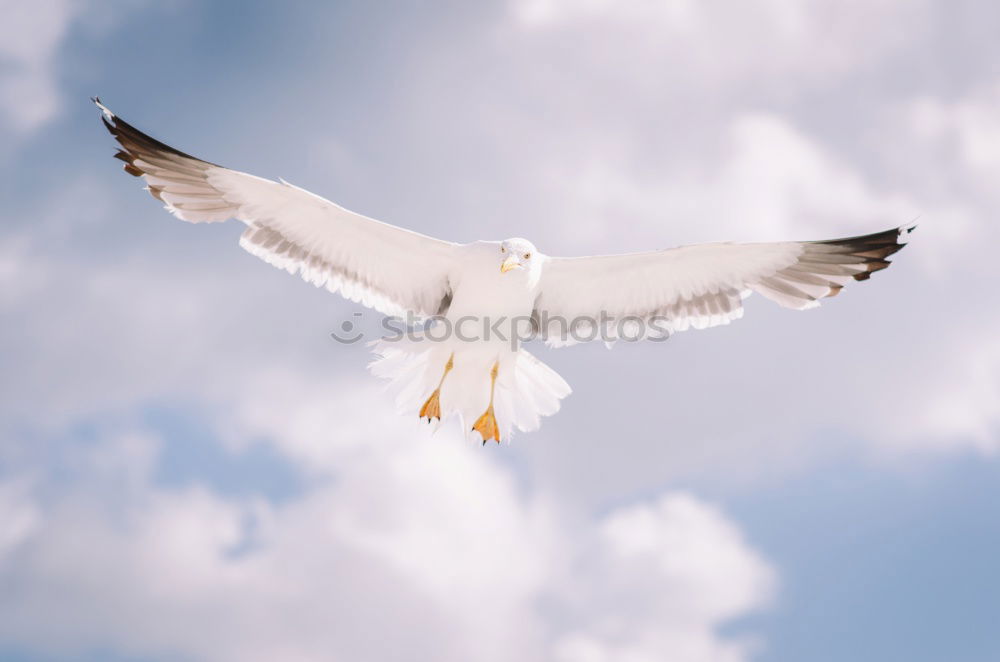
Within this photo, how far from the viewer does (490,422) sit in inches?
387

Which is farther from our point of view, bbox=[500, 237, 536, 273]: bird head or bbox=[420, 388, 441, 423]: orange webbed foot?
bbox=[420, 388, 441, 423]: orange webbed foot

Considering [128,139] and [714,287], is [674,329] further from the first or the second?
[128,139]

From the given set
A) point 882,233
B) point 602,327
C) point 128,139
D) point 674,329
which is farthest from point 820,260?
point 128,139

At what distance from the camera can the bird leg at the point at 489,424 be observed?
387 inches

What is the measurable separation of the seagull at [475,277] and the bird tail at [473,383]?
1 centimetres

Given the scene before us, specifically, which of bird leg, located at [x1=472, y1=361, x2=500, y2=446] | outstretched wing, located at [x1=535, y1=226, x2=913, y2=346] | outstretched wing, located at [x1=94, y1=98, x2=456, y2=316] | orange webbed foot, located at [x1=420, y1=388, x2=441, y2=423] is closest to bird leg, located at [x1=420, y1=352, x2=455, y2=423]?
orange webbed foot, located at [x1=420, y1=388, x2=441, y2=423]

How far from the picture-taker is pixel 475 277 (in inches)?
370

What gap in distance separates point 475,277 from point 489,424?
59.8 inches

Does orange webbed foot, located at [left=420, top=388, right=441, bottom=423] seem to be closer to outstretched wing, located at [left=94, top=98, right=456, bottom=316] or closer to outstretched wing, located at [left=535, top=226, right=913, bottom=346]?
outstretched wing, located at [left=94, top=98, right=456, bottom=316]

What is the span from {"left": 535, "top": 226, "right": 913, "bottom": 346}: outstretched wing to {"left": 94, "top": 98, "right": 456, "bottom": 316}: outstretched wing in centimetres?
126

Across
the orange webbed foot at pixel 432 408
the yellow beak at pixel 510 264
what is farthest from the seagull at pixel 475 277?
the yellow beak at pixel 510 264

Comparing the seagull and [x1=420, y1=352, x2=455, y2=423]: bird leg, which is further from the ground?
the seagull

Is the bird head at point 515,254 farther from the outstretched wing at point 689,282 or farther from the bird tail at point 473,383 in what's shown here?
the bird tail at point 473,383

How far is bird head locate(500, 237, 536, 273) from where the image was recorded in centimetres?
912
